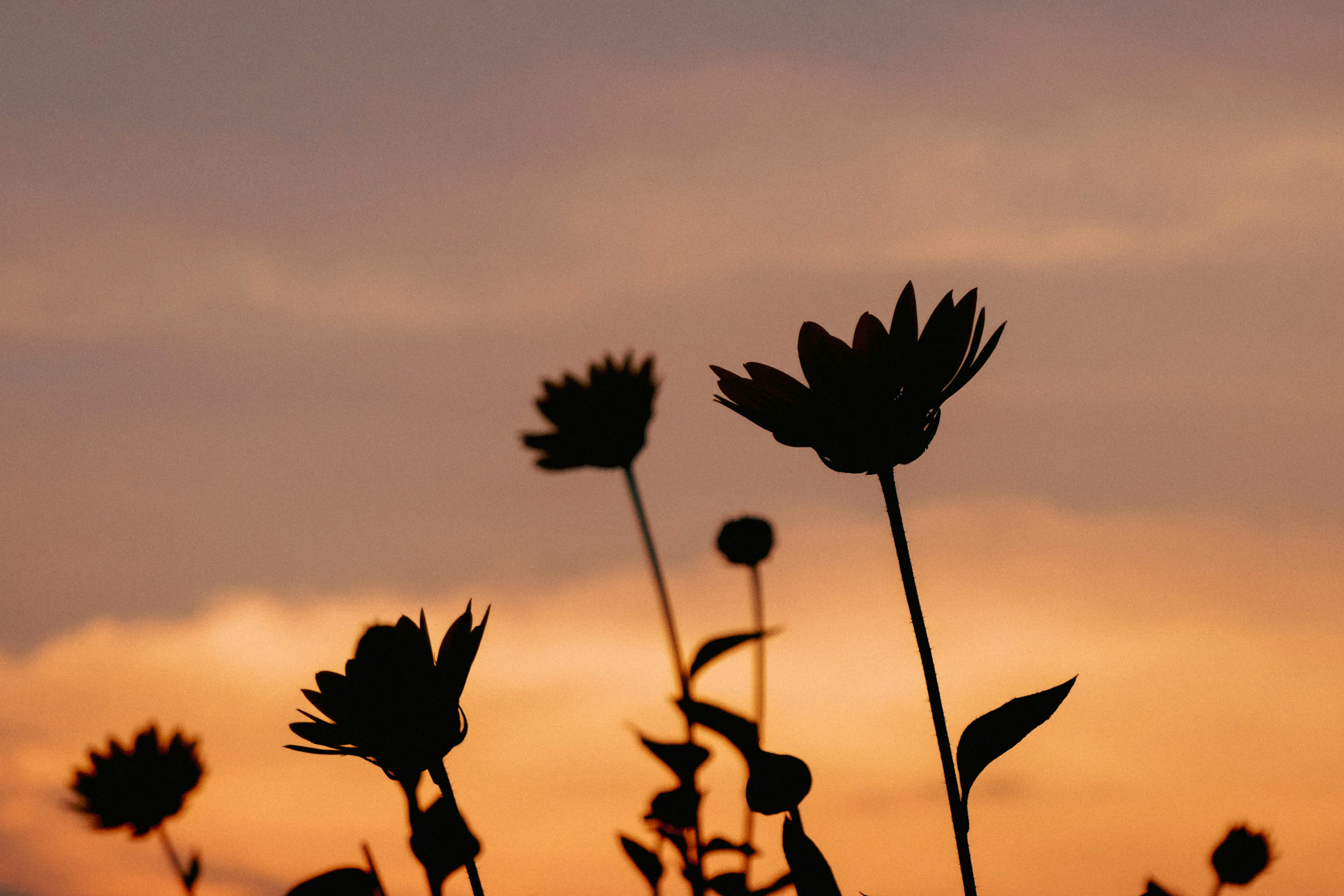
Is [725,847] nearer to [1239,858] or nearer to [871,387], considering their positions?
[871,387]

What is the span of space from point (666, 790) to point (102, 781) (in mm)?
2198

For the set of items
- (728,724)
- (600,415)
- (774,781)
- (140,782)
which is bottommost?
(774,781)

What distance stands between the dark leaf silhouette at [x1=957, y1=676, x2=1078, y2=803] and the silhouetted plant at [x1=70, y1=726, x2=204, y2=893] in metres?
2.58

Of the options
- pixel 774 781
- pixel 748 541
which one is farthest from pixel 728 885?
pixel 748 541

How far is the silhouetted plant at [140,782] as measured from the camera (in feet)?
10.9

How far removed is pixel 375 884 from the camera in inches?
57.9

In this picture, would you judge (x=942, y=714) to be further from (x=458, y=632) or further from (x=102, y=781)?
(x=102, y=781)

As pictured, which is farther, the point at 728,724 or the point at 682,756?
the point at 682,756

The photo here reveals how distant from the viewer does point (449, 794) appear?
1.40 meters

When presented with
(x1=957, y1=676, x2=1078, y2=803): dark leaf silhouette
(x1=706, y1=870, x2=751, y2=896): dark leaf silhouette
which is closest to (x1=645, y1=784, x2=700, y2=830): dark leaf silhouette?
(x1=706, y1=870, x2=751, y2=896): dark leaf silhouette

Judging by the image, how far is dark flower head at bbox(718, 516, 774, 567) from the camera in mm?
3277

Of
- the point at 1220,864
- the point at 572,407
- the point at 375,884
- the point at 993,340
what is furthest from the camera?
the point at 572,407

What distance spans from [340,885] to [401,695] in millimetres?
287

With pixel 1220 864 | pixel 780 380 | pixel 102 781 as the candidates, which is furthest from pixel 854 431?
pixel 102 781
